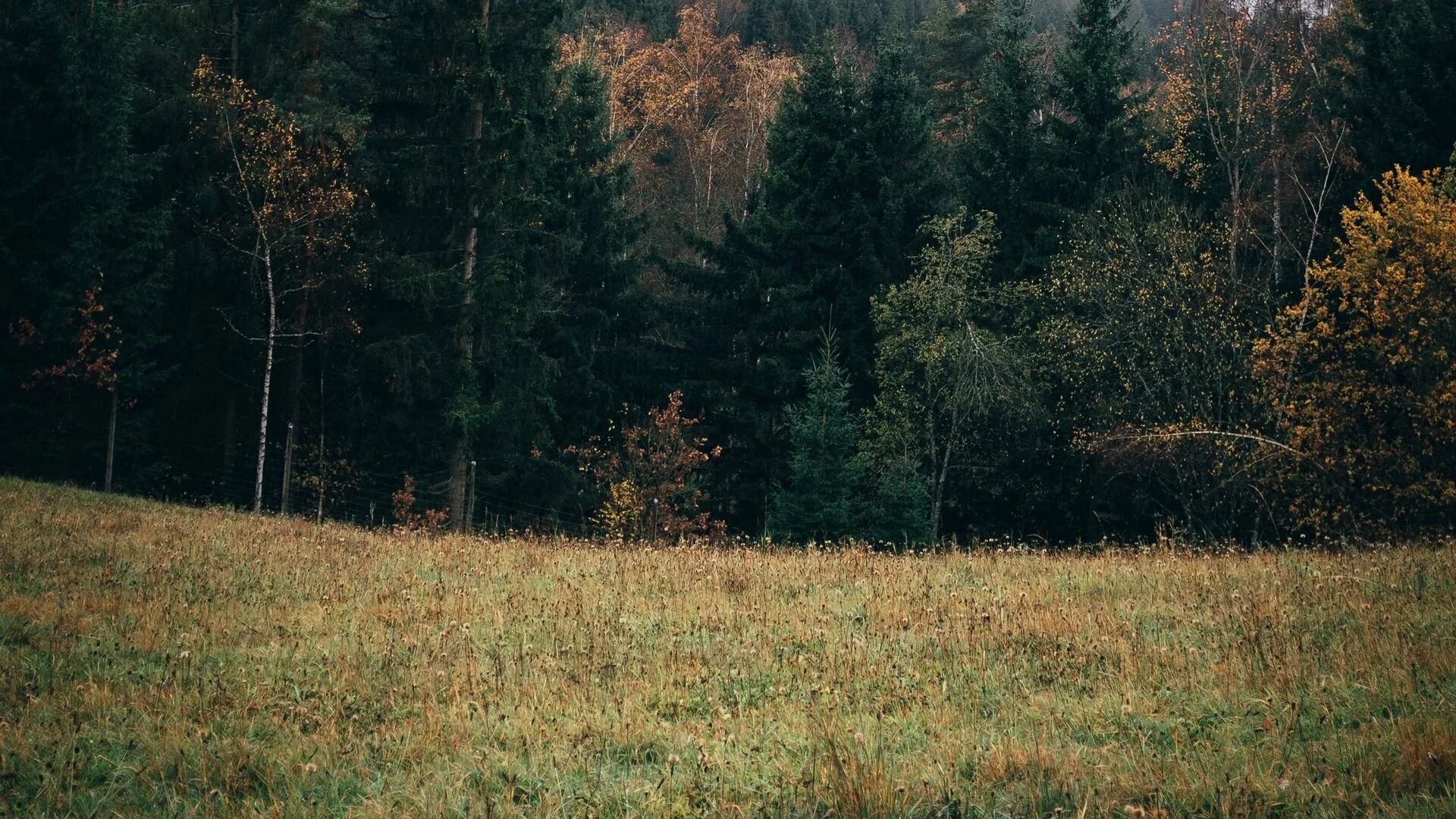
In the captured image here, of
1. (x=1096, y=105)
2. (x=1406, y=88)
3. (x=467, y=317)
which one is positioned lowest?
(x=467, y=317)

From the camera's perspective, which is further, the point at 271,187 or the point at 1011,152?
the point at 1011,152

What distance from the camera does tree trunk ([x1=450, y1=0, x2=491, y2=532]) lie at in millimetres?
26875

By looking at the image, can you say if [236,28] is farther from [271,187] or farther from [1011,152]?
[1011,152]

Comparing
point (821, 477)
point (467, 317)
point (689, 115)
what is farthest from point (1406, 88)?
point (689, 115)

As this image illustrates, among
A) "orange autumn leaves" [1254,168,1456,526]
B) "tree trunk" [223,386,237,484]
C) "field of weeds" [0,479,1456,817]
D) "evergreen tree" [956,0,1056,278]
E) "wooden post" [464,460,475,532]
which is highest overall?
"evergreen tree" [956,0,1056,278]

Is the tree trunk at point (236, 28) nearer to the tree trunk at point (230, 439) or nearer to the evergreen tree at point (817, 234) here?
the tree trunk at point (230, 439)

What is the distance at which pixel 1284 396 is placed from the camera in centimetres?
2241

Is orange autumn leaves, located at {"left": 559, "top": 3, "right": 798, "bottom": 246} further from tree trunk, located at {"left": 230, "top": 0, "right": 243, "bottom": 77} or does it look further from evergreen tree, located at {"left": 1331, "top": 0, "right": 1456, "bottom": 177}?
evergreen tree, located at {"left": 1331, "top": 0, "right": 1456, "bottom": 177}

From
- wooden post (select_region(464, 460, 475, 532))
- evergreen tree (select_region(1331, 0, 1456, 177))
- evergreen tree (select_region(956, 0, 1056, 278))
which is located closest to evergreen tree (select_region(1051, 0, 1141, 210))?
evergreen tree (select_region(956, 0, 1056, 278))

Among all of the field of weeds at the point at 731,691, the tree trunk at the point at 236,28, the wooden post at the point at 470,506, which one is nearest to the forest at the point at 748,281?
the tree trunk at the point at 236,28

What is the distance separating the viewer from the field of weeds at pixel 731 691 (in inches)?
196

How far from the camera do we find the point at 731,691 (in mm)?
6934

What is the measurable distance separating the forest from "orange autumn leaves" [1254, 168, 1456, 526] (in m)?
0.12

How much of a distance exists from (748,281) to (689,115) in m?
15.9
